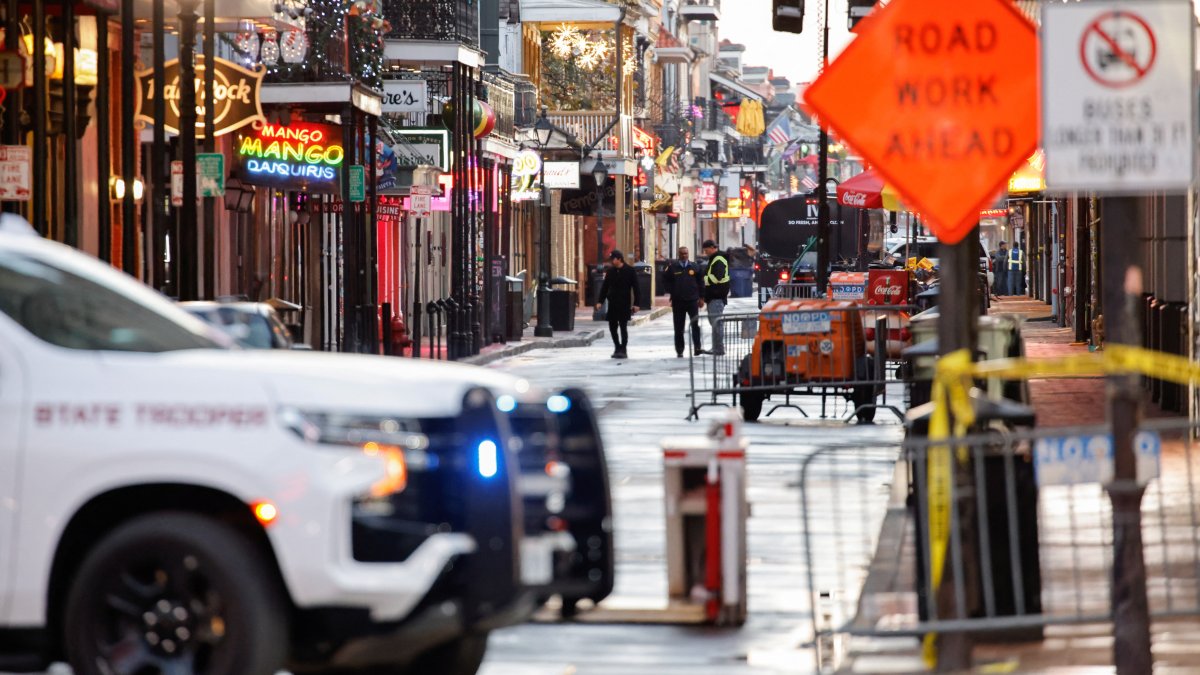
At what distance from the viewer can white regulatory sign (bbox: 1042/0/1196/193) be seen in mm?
7652

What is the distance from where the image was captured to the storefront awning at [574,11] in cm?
6900

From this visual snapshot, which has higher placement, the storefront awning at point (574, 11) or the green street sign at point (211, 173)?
the storefront awning at point (574, 11)

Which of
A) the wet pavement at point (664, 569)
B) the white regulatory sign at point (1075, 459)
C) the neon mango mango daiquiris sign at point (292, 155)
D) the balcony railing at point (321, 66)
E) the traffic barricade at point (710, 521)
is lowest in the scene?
the wet pavement at point (664, 569)

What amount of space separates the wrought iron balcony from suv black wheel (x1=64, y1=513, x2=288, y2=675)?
10024cm

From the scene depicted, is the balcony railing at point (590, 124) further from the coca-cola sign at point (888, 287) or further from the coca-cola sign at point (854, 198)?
the coca-cola sign at point (888, 287)

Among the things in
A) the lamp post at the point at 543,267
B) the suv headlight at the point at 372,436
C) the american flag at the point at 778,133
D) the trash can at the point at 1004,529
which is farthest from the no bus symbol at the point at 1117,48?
the american flag at the point at 778,133

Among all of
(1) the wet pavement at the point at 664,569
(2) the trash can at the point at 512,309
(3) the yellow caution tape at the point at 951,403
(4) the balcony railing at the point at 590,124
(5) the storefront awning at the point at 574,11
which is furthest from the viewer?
(4) the balcony railing at the point at 590,124

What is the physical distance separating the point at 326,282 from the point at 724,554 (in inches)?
1114

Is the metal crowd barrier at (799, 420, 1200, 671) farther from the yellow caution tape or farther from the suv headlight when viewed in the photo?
the suv headlight

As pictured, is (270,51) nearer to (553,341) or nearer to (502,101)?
(553,341)

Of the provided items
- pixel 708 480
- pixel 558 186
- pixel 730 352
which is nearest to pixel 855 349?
pixel 730 352

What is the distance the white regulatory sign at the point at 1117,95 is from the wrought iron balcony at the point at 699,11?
9963cm

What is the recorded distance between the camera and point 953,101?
8180 mm

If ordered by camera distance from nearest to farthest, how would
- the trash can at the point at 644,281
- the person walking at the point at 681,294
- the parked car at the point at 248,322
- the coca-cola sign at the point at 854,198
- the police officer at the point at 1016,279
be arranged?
the parked car at the point at 248,322
the coca-cola sign at the point at 854,198
the person walking at the point at 681,294
the trash can at the point at 644,281
the police officer at the point at 1016,279
